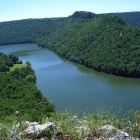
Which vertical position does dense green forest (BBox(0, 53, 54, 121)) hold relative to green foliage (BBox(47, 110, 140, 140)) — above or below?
below

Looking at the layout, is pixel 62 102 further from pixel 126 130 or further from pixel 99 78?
pixel 126 130

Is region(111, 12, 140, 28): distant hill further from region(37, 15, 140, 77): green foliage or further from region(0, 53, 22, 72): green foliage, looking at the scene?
region(0, 53, 22, 72): green foliage

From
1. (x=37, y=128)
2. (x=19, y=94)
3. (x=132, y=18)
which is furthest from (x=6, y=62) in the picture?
(x=132, y=18)

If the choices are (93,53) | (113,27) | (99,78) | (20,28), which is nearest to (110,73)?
(99,78)

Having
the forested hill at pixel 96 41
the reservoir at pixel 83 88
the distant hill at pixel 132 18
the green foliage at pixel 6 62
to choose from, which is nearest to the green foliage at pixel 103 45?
the forested hill at pixel 96 41

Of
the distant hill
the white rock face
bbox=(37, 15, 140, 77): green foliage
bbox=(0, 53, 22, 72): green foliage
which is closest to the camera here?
the white rock face

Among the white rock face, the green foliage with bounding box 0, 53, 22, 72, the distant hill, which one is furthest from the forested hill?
the white rock face

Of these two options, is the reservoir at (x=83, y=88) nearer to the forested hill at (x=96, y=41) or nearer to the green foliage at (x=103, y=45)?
the green foliage at (x=103, y=45)

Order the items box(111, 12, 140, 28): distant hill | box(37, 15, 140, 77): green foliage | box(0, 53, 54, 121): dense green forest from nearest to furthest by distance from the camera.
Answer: box(0, 53, 54, 121): dense green forest < box(37, 15, 140, 77): green foliage < box(111, 12, 140, 28): distant hill
